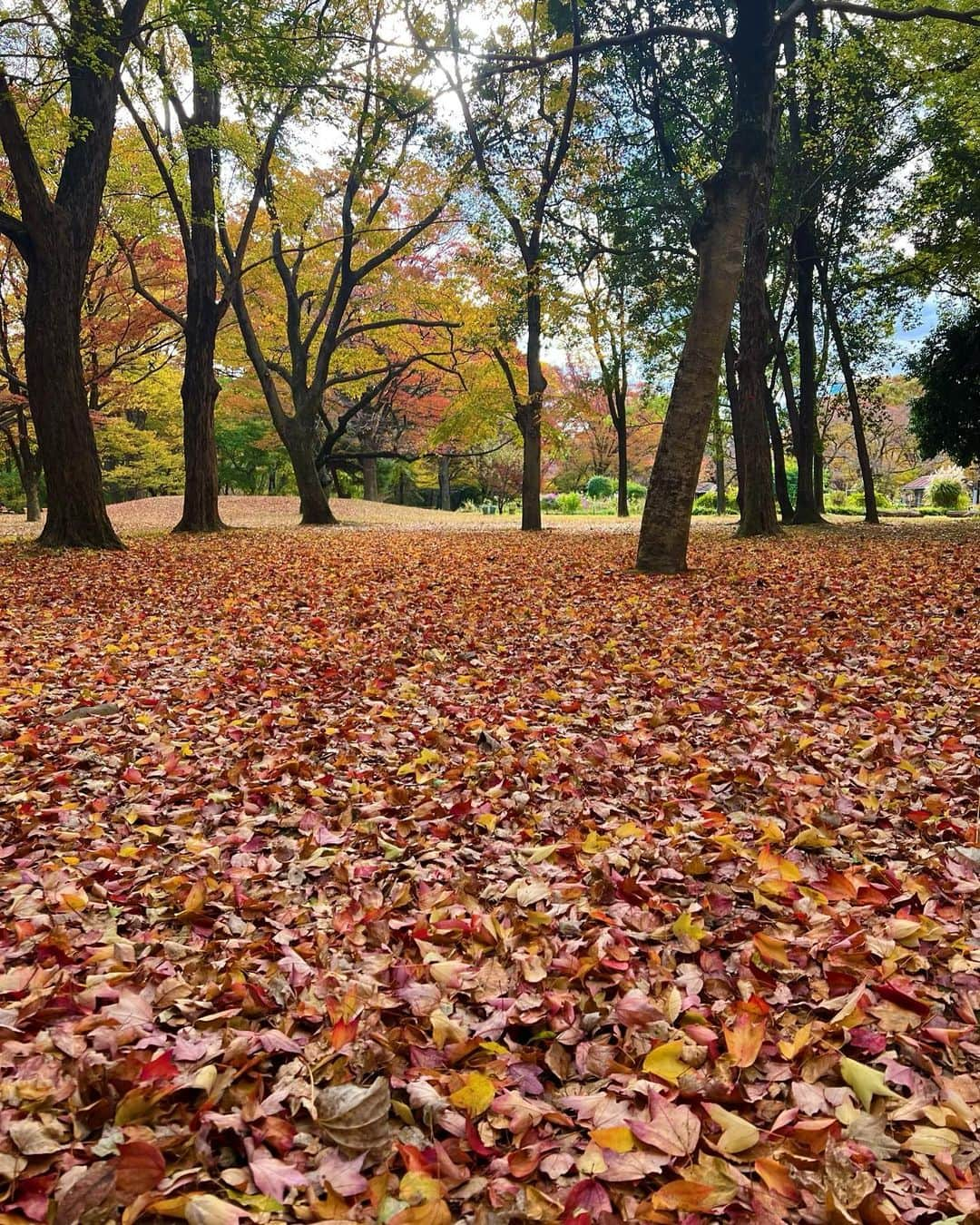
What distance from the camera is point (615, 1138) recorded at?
1.31 m

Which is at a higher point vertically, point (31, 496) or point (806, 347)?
point (806, 347)

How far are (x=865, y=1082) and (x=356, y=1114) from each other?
0.98 m

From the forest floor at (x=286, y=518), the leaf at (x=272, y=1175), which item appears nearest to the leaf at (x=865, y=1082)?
the leaf at (x=272, y=1175)

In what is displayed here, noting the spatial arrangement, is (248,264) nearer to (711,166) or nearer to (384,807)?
(711,166)

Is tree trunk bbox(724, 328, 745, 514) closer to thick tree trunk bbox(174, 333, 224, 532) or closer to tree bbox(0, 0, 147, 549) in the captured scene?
thick tree trunk bbox(174, 333, 224, 532)

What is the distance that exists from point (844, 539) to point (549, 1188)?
12.1 meters

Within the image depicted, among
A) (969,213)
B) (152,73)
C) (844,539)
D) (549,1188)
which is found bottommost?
(549,1188)

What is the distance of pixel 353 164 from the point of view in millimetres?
12562

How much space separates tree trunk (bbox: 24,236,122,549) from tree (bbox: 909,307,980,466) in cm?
1521

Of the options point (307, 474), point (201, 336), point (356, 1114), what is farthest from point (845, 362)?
point (356, 1114)

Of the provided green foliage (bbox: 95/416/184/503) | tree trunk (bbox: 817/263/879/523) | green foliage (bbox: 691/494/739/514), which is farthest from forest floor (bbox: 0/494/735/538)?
green foliage (bbox: 691/494/739/514)

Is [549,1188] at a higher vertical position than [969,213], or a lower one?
lower

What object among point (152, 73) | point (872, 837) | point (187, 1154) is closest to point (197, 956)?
point (187, 1154)

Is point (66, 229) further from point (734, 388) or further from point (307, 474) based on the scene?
point (734, 388)
